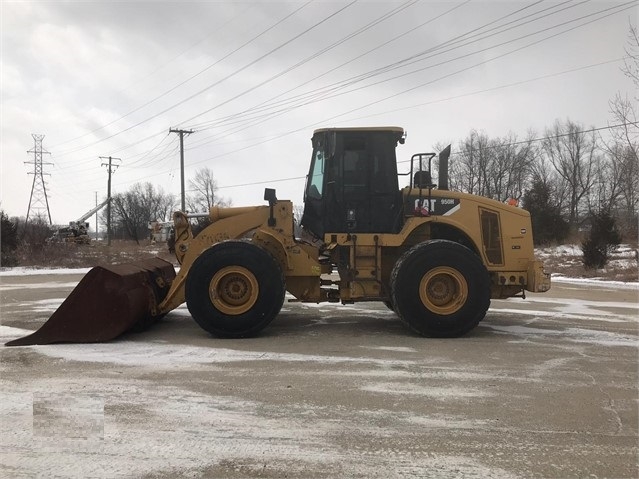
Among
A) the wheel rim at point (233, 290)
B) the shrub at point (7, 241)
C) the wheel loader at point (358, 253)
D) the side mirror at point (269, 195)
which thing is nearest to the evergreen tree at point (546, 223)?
the wheel loader at point (358, 253)

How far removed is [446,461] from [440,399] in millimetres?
1136

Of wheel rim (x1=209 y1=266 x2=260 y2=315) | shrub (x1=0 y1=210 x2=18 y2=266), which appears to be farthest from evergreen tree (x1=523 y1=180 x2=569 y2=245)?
wheel rim (x1=209 y1=266 x2=260 y2=315)

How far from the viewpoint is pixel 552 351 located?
605 centimetres

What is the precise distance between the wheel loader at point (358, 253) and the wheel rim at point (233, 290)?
1cm

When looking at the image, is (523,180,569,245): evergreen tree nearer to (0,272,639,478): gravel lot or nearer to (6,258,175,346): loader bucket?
(0,272,639,478): gravel lot

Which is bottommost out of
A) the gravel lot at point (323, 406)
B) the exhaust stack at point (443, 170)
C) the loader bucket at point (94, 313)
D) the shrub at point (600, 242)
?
the gravel lot at point (323, 406)

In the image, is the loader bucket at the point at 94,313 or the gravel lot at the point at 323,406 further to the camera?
the loader bucket at the point at 94,313

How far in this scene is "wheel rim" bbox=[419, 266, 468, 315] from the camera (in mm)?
6699

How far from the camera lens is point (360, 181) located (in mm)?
7152

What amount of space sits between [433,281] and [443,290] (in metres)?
0.20

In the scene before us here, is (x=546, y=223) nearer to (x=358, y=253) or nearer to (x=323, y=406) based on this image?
(x=358, y=253)

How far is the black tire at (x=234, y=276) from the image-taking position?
6648 mm

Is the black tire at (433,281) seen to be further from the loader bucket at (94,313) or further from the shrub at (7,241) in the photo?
the shrub at (7,241)

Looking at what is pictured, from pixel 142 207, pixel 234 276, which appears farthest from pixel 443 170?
pixel 142 207
